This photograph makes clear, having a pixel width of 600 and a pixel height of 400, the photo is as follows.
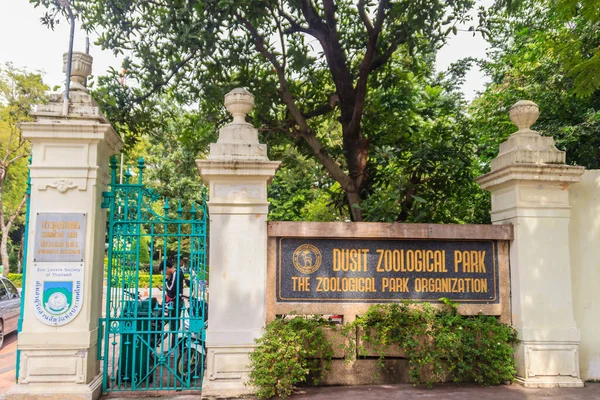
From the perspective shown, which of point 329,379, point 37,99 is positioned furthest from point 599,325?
point 37,99

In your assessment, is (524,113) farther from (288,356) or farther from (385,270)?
(288,356)

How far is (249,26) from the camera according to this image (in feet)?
28.2

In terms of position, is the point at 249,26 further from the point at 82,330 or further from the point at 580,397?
the point at 580,397

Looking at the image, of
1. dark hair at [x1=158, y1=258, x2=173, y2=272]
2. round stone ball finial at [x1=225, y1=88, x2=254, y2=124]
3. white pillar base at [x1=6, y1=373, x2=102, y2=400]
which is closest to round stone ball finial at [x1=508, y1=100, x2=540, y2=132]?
round stone ball finial at [x1=225, y1=88, x2=254, y2=124]

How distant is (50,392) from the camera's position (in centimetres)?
500

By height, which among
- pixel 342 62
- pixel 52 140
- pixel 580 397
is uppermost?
pixel 342 62

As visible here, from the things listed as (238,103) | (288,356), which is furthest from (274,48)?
(288,356)

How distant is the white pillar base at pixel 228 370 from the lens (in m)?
5.20

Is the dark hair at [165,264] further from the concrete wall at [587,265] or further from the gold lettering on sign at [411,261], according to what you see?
the concrete wall at [587,265]

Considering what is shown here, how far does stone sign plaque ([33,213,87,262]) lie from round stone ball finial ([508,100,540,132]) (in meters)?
5.47

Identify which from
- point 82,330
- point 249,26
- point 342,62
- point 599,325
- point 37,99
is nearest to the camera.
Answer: point 82,330

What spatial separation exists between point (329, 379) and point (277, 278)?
1340 millimetres

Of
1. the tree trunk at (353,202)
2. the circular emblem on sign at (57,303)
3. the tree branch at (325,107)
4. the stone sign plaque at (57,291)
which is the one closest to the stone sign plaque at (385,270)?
the stone sign plaque at (57,291)

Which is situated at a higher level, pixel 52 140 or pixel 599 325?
pixel 52 140
